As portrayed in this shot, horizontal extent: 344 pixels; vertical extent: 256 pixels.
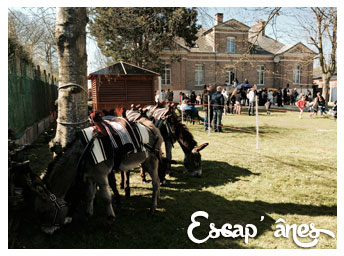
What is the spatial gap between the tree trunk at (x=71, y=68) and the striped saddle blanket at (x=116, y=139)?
0.73 m

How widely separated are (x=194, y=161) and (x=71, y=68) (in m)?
3.42

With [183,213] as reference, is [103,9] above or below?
above

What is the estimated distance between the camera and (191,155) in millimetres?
6008

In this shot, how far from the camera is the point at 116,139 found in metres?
3.63

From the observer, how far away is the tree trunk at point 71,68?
159 inches

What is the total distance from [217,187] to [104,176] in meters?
2.93

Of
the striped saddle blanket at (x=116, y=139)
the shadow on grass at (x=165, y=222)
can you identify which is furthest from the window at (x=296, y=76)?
the striped saddle blanket at (x=116, y=139)

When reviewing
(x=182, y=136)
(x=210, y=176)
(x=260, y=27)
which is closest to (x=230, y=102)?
(x=260, y=27)

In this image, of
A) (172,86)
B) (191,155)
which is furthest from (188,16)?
(172,86)

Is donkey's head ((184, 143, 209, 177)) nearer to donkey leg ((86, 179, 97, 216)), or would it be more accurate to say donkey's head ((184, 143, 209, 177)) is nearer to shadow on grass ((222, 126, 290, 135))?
donkey leg ((86, 179, 97, 216))

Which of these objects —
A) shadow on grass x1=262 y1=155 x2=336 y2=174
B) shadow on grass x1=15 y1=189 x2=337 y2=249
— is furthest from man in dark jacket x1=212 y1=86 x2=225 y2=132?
shadow on grass x1=15 y1=189 x2=337 y2=249

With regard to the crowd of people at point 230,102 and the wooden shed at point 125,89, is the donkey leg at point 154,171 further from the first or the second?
the wooden shed at point 125,89

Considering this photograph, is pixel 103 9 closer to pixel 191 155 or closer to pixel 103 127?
pixel 103 127

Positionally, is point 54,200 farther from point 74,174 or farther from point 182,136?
point 182,136
